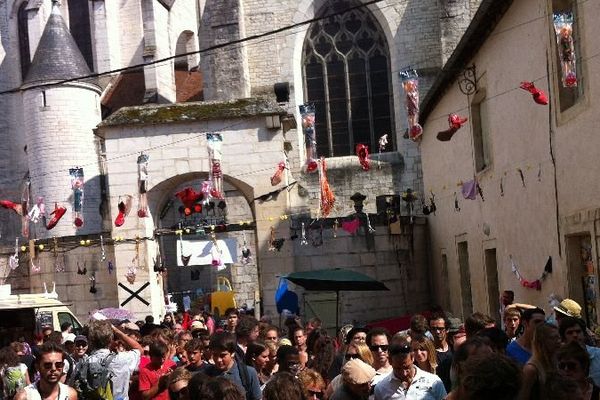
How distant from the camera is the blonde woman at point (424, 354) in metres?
6.92

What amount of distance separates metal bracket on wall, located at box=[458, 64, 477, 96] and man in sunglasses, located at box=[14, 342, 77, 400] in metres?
9.97

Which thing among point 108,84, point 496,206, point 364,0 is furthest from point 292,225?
point 108,84

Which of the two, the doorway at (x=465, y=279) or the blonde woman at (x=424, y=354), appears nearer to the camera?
the blonde woman at (x=424, y=354)

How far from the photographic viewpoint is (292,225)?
797 inches

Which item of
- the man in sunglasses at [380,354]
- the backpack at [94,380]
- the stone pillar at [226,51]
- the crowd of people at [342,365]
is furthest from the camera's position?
the stone pillar at [226,51]

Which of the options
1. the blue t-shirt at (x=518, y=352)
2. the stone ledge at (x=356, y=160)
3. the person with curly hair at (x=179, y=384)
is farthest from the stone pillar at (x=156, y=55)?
the person with curly hair at (x=179, y=384)

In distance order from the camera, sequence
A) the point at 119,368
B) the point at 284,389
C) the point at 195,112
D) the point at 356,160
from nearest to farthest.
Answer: the point at 284,389, the point at 119,368, the point at 195,112, the point at 356,160

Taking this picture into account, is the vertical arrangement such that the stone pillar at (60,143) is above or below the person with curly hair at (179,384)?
above

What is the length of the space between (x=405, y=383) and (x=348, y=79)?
23.8 m

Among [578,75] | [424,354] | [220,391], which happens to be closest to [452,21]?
[578,75]

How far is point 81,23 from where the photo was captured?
4041 centimetres

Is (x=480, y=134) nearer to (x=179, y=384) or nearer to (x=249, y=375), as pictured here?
(x=249, y=375)

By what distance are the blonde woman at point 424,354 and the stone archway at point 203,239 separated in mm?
12733

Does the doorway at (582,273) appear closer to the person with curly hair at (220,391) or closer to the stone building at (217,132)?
the stone building at (217,132)
